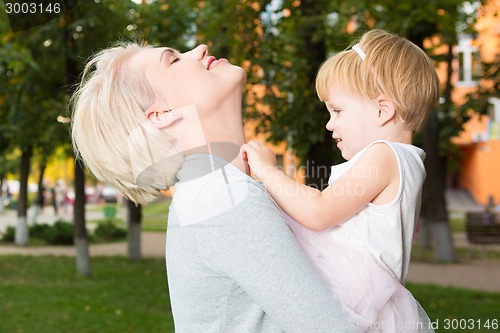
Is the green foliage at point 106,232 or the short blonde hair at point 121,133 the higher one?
the short blonde hair at point 121,133

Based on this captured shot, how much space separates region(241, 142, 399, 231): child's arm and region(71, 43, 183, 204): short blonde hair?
252mm

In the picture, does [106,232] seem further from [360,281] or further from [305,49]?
[360,281]

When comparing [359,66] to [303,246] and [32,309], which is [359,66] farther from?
[32,309]

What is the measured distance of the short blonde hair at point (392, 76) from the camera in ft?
6.19

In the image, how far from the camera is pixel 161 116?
1865 mm

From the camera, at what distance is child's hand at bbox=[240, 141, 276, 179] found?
5.97 ft

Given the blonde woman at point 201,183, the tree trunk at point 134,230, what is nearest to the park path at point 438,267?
the tree trunk at point 134,230

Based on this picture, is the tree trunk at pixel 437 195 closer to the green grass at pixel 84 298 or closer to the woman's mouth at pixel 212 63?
the green grass at pixel 84 298

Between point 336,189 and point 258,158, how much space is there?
226 millimetres

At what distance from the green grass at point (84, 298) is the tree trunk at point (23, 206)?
184 inches

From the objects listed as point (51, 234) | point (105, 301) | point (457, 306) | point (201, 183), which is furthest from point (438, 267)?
point (201, 183)

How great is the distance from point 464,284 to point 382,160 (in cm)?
1150

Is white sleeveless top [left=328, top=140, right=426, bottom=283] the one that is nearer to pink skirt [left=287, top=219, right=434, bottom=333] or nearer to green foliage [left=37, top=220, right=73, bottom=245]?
pink skirt [left=287, top=219, right=434, bottom=333]

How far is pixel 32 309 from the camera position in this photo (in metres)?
9.60
